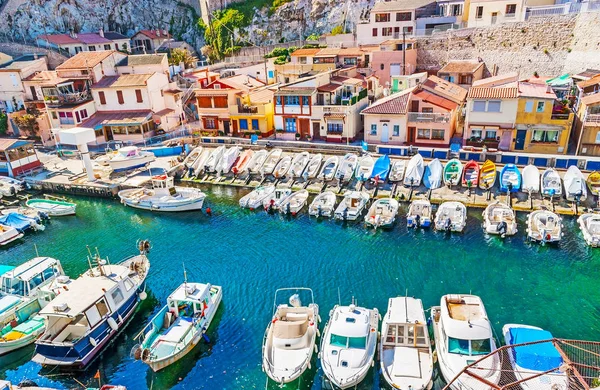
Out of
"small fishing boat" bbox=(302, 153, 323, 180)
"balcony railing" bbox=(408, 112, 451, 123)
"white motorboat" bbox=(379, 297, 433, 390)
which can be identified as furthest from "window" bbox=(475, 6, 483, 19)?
"white motorboat" bbox=(379, 297, 433, 390)

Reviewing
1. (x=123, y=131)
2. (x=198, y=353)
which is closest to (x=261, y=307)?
(x=198, y=353)

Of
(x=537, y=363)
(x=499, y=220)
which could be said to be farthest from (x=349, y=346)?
(x=499, y=220)

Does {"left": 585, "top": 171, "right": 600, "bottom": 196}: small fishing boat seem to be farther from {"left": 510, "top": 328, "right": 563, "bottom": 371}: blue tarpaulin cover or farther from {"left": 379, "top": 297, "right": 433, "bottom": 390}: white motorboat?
{"left": 379, "top": 297, "right": 433, "bottom": 390}: white motorboat

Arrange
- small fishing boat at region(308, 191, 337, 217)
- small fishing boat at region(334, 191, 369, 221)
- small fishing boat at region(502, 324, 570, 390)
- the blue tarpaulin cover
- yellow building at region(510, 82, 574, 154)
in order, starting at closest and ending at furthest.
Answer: small fishing boat at region(502, 324, 570, 390) < the blue tarpaulin cover < small fishing boat at region(334, 191, 369, 221) < small fishing boat at region(308, 191, 337, 217) < yellow building at region(510, 82, 574, 154)

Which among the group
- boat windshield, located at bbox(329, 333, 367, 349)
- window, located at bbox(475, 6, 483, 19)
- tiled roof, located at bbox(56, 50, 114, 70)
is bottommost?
boat windshield, located at bbox(329, 333, 367, 349)

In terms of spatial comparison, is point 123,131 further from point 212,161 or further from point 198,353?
point 198,353

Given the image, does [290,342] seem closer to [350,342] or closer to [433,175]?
[350,342]

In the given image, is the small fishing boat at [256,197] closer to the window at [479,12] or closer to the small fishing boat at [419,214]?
the small fishing boat at [419,214]
